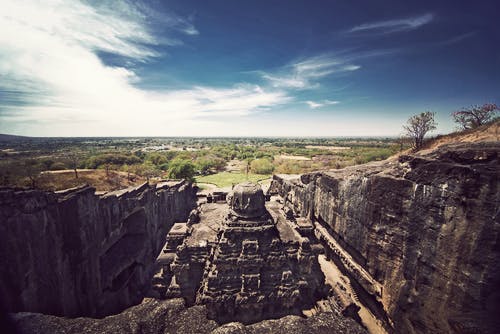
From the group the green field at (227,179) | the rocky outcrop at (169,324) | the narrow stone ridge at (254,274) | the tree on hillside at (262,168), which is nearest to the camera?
the rocky outcrop at (169,324)

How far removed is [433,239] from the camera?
29.9 feet

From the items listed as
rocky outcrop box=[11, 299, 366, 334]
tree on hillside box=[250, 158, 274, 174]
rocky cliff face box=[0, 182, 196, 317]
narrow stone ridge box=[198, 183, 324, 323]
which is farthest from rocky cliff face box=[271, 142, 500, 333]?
tree on hillside box=[250, 158, 274, 174]

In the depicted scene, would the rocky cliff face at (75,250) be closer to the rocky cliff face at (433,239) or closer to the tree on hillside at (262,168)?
the rocky cliff face at (433,239)

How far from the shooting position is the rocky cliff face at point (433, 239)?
757cm

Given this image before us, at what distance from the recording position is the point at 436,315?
8.87m

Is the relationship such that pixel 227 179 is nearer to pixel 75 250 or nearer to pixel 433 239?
pixel 75 250

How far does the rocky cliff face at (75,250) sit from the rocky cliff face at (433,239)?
16215mm

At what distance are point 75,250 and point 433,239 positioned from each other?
18019 mm

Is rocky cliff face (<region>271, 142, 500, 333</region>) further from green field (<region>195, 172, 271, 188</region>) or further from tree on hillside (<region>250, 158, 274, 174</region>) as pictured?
tree on hillside (<region>250, 158, 274, 174</region>)

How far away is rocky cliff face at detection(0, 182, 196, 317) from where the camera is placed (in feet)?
27.5

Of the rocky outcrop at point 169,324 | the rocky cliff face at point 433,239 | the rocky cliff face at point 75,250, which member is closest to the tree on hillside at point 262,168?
the rocky cliff face at point 75,250

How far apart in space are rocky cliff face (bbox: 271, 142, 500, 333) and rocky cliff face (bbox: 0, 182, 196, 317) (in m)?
16.2

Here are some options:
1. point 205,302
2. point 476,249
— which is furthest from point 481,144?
point 205,302

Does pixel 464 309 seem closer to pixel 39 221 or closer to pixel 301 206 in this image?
pixel 301 206
